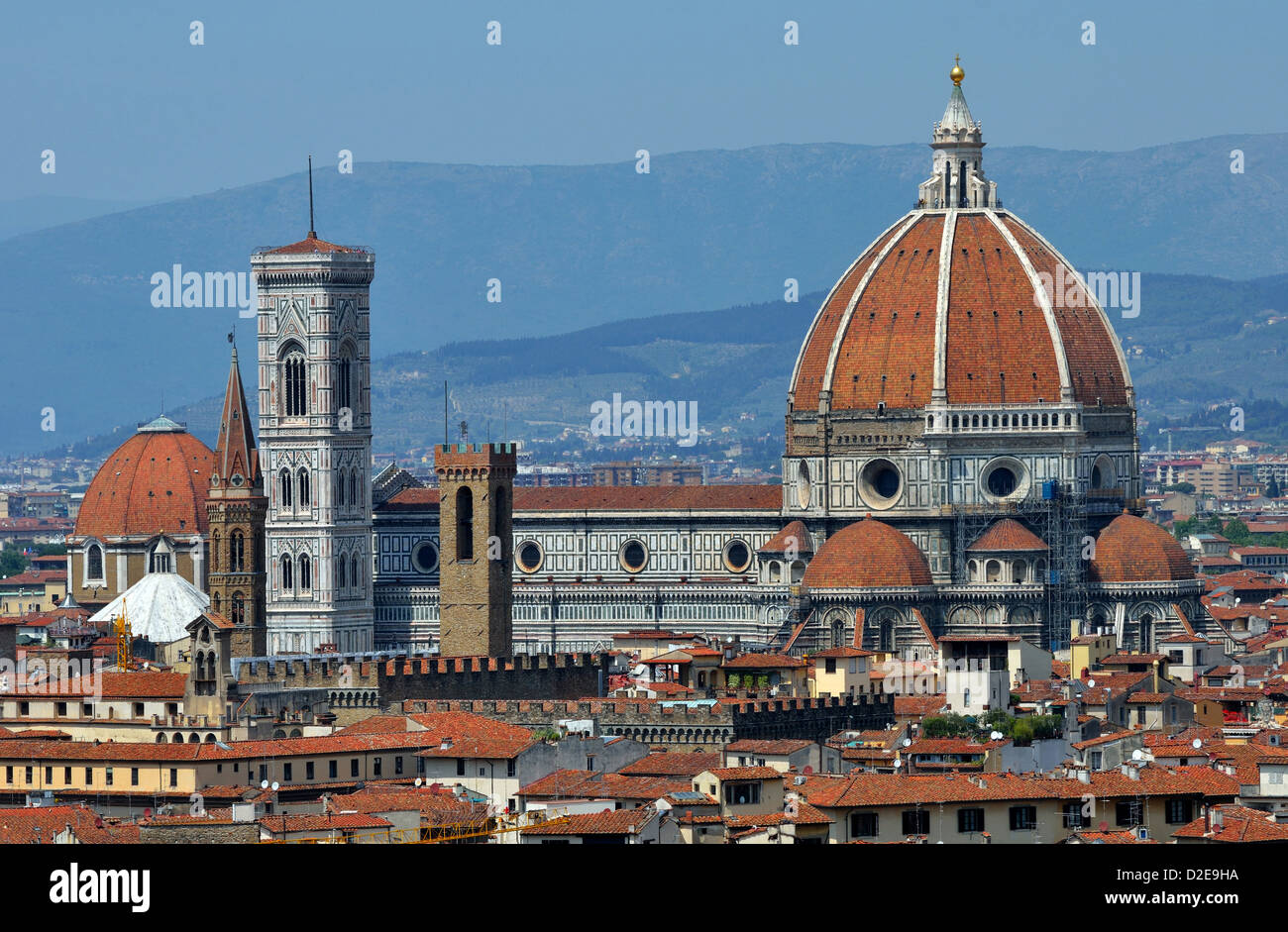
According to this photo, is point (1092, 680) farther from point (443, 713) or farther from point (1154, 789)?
point (1154, 789)

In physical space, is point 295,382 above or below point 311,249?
below

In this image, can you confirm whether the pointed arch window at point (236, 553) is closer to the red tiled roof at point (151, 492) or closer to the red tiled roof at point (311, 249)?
the red tiled roof at point (311, 249)

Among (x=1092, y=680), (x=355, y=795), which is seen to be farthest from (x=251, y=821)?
(x=1092, y=680)

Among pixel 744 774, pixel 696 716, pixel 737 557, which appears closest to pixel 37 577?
pixel 737 557

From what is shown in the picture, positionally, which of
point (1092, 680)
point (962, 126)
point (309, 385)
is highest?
point (962, 126)

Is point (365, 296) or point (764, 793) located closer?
point (764, 793)

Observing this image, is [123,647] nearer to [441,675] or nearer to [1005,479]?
[441,675]
